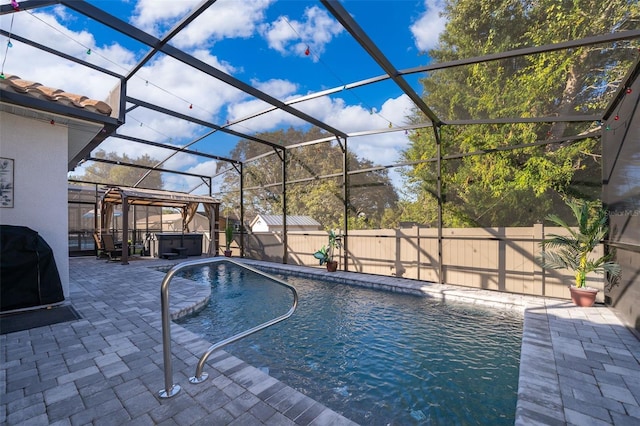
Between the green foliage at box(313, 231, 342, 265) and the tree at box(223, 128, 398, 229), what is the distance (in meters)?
5.99

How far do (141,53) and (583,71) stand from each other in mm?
10406

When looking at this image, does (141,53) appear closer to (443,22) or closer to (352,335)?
(352,335)

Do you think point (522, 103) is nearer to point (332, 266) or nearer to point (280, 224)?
point (332, 266)

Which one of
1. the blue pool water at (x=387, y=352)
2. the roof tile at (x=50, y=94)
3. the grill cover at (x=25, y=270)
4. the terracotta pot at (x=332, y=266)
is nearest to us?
the blue pool water at (x=387, y=352)

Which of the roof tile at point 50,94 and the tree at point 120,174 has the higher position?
the tree at point 120,174

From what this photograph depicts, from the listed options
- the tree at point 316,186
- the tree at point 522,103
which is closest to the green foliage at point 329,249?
the tree at point 522,103

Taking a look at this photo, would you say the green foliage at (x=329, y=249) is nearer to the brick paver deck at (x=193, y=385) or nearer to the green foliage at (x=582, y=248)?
the green foliage at (x=582, y=248)

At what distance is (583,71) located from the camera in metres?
7.34

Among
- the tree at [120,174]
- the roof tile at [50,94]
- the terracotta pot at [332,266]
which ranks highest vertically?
the tree at [120,174]

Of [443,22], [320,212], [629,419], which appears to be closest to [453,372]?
[629,419]

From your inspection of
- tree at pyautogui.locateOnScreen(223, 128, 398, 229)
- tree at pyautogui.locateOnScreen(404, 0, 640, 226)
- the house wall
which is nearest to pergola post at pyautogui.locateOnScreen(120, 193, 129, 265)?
the house wall

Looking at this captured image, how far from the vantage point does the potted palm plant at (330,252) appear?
798 cm

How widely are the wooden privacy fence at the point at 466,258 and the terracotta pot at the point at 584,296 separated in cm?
60

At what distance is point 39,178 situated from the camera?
4.11 m
